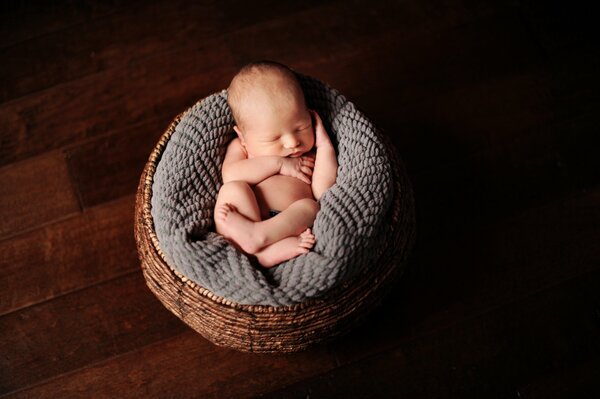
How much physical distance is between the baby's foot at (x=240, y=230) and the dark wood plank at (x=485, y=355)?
335 millimetres

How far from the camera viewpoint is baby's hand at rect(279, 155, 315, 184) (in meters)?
1.08

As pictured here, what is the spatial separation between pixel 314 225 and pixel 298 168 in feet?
0.49

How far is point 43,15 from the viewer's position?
1537 millimetres

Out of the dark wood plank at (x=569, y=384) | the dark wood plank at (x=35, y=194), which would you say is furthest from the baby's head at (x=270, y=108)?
the dark wood plank at (x=569, y=384)

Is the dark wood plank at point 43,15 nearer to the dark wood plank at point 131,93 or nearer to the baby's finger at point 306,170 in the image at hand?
the dark wood plank at point 131,93

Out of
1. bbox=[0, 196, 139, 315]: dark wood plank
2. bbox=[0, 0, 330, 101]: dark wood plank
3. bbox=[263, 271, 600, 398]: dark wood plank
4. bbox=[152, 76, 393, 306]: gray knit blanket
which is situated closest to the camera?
bbox=[152, 76, 393, 306]: gray knit blanket

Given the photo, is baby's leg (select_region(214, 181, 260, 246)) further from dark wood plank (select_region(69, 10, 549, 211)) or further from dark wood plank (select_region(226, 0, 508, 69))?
dark wood plank (select_region(226, 0, 508, 69))

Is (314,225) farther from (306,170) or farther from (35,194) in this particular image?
(35,194)

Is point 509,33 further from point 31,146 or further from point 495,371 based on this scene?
point 31,146

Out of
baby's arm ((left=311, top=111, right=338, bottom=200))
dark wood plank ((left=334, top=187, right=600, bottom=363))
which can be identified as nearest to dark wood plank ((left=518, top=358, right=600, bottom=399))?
dark wood plank ((left=334, top=187, right=600, bottom=363))

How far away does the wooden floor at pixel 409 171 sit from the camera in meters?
1.15

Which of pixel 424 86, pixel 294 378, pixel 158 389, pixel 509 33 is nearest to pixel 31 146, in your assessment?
pixel 158 389

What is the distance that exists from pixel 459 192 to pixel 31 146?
3.45ft

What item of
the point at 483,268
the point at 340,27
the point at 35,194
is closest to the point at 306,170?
the point at 483,268
